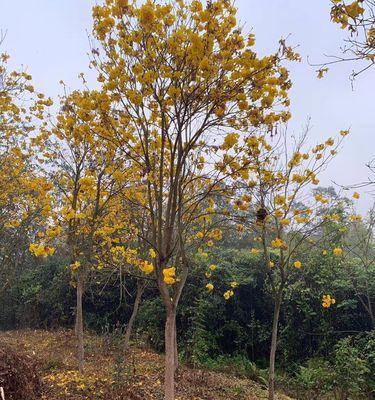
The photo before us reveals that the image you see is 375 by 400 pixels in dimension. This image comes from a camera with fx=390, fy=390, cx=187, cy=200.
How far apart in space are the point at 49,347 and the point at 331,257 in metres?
6.65

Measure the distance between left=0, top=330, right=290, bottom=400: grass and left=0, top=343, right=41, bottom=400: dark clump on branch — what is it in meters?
0.21

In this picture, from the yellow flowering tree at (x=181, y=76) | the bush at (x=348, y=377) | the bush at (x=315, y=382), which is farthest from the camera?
the bush at (x=315, y=382)

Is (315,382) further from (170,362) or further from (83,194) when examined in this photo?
(83,194)

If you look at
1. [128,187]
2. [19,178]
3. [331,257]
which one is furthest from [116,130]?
[331,257]

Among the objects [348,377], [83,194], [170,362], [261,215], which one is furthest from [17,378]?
[348,377]

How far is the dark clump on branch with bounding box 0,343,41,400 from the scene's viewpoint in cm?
437

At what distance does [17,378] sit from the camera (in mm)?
4492

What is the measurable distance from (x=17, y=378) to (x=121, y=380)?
1.29 meters

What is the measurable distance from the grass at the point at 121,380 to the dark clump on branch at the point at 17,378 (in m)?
0.21

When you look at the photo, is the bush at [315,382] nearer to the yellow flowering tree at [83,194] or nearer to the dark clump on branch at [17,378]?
the yellow flowering tree at [83,194]

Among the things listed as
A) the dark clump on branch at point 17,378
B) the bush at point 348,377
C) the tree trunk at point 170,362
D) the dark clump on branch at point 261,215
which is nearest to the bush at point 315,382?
the bush at point 348,377

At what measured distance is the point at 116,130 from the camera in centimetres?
356

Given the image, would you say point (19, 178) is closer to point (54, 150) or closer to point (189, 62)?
point (54, 150)

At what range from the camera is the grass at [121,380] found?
493 centimetres
